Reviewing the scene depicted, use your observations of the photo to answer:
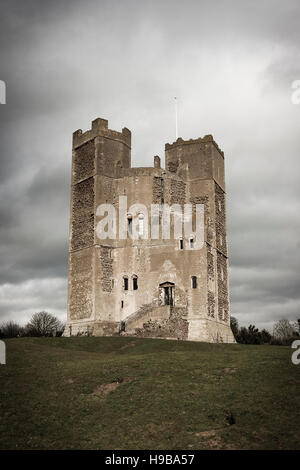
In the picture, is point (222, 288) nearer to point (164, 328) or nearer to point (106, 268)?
point (164, 328)

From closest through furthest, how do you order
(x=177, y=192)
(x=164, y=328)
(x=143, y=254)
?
1. (x=164, y=328)
2. (x=143, y=254)
3. (x=177, y=192)

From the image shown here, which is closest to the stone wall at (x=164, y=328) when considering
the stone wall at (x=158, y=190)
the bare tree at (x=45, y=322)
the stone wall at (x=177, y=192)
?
the stone wall at (x=158, y=190)

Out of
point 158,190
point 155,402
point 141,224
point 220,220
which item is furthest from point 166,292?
point 155,402

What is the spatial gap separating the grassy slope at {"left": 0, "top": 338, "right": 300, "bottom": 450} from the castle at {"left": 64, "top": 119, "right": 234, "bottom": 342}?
18299 mm

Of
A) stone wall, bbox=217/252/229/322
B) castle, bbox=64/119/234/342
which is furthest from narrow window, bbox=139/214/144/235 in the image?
stone wall, bbox=217/252/229/322

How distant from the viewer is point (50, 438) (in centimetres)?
1875

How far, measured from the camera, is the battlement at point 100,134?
172 feet

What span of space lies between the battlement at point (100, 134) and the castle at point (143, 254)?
0.32 feet

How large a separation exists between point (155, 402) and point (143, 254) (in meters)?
29.3

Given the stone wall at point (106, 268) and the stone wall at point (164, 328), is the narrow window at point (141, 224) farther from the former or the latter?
the stone wall at point (164, 328)

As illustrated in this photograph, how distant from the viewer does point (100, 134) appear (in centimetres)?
5231
